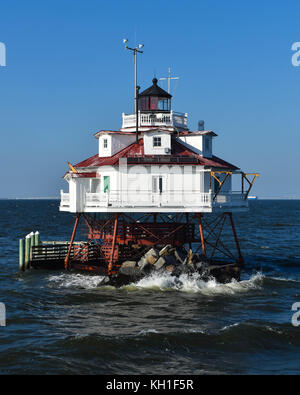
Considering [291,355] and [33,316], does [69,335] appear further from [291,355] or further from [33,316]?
[291,355]

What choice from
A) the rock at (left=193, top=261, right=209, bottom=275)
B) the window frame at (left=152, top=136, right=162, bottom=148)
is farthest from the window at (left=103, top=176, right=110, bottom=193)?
the rock at (left=193, top=261, right=209, bottom=275)

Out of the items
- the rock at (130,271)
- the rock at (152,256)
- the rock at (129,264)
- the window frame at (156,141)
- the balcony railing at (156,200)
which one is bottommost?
the rock at (130,271)

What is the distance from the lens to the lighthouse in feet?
107

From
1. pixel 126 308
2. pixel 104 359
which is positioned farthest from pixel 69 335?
pixel 126 308

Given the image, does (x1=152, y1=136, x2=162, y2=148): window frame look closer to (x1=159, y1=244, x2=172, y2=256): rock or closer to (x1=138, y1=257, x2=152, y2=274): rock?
(x1=159, y1=244, x2=172, y2=256): rock

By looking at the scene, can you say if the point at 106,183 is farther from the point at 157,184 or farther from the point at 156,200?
the point at 156,200

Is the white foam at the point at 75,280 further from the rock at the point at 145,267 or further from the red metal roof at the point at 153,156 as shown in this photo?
the red metal roof at the point at 153,156

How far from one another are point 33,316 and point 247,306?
11682 mm

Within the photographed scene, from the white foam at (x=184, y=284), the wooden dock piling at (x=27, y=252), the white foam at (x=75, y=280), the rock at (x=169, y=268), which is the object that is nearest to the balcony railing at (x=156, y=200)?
the rock at (x=169, y=268)

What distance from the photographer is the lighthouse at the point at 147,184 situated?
32.7 m

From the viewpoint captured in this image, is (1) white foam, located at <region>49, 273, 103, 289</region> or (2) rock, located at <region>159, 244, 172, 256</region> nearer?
(1) white foam, located at <region>49, 273, 103, 289</region>

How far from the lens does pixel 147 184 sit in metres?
33.0

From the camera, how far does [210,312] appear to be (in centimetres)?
2558

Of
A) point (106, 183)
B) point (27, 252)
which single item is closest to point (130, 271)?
point (106, 183)
